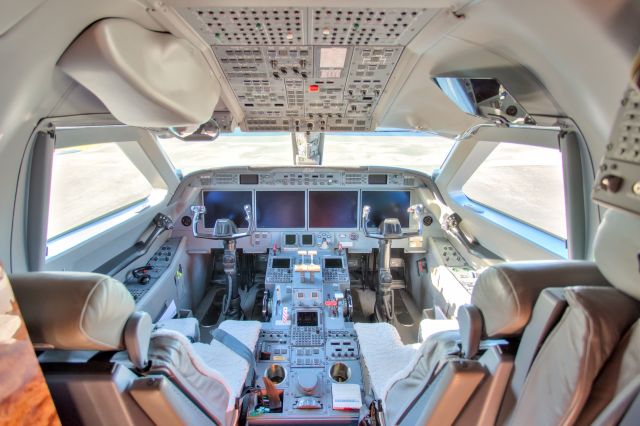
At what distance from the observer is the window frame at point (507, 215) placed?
187 centimetres

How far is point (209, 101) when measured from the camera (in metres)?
1.92

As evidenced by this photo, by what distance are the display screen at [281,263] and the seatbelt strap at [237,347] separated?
1259 millimetres

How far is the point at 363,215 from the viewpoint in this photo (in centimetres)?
399

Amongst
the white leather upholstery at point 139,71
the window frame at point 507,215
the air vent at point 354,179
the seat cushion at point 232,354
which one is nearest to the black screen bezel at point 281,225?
the air vent at point 354,179

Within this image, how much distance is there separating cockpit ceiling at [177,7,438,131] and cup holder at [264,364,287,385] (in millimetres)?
2000

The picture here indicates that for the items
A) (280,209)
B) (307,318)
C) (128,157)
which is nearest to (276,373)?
(307,318)

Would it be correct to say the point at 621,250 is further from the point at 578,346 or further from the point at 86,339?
the point at 86,339

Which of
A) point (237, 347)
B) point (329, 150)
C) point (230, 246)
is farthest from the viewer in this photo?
point (329, 150)

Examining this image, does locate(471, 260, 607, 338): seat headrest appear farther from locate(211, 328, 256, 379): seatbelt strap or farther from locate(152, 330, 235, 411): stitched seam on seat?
locate(211, 328, 256, 379): seatbelt strap

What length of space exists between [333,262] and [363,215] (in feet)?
2.26

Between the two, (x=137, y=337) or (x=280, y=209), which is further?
(x=280, y=209)

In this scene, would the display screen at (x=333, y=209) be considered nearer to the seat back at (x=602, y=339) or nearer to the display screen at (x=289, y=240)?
the display screen at (x=289, y=240)

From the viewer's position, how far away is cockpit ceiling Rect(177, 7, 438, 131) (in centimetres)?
138

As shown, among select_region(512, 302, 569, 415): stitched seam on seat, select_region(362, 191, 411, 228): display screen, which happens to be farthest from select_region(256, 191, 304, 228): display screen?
select_region(512, 302, 569, 415): stitched seam on seat
